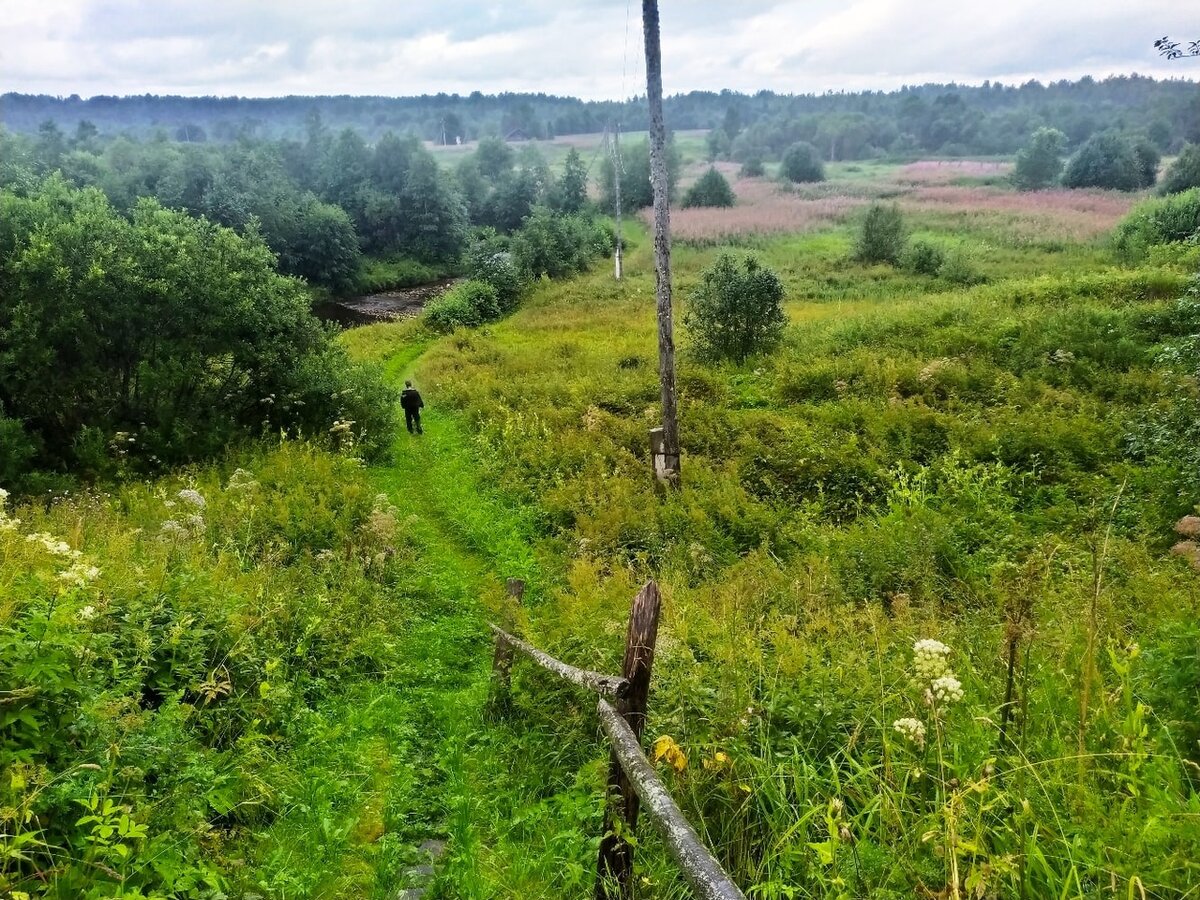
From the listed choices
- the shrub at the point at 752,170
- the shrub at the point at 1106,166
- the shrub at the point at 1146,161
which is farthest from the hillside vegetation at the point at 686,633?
the shrub at the point at 752,170

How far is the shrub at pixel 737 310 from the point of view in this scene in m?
23.1

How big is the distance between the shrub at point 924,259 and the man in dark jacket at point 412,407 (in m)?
28.7

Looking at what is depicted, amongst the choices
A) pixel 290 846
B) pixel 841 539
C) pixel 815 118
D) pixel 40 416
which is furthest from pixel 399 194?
pixel 815 118

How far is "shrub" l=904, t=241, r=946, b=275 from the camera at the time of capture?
37.1 m

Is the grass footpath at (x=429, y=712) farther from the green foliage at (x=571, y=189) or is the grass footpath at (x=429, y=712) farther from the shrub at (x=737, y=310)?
the green foliage at (x=571, y=189)

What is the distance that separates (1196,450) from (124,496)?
61.3 feet

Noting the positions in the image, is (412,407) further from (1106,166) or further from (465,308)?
(1106,166)

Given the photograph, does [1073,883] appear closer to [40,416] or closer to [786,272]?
[40,416]

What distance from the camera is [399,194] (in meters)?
67.9

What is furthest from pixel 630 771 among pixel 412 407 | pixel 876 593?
pixel 412 407

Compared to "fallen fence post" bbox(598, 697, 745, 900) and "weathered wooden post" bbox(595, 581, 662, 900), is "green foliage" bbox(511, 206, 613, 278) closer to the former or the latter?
"weathered wooden post" bbox(595, 581, 662, 900)

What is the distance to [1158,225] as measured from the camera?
33781mm

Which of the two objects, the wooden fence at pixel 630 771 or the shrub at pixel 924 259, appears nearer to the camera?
the wooden fence at pixel 630 771

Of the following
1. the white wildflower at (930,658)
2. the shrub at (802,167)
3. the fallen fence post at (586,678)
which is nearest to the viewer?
the white wildflower at (930,658)
